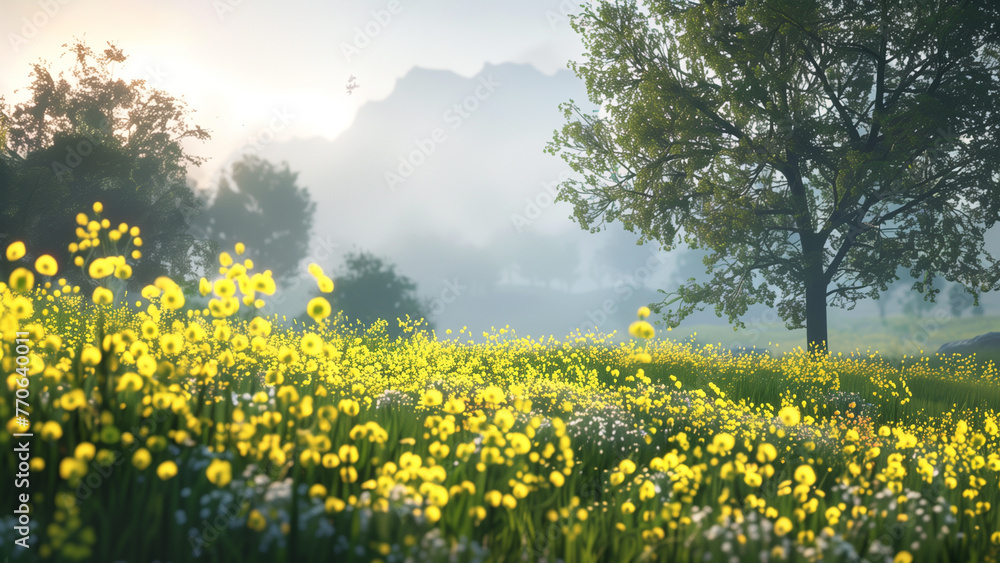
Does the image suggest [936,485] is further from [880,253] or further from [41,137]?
[41,137]

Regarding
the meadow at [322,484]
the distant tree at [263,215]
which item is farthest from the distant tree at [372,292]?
the meadow at [322,484]

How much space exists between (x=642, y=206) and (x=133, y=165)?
24459mm

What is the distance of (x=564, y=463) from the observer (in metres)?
5.28

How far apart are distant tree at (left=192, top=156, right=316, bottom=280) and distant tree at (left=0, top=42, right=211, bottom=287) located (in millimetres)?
15906

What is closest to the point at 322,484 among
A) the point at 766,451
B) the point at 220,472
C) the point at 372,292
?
the point at 220,472

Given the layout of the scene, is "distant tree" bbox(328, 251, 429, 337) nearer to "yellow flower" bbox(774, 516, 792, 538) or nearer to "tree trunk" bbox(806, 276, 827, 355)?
"tree trunk" bbox(806, 276, 827, 355)

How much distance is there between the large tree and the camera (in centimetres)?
1684

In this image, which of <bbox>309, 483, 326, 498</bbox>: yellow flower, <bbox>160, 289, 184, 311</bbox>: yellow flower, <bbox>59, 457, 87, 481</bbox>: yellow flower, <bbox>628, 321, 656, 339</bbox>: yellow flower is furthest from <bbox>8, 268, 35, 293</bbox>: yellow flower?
<bbox>628, 321, 656, 339</bbox>: yellow flower

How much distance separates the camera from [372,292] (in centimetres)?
3969

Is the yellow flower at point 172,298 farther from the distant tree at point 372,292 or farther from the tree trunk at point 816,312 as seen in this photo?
the distant tree at point 372,292

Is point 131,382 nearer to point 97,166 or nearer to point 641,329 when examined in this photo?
point 641,329

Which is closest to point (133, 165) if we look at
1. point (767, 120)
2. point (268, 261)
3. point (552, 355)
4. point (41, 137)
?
point (41, 137)

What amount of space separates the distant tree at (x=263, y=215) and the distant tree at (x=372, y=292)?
10.1 meters

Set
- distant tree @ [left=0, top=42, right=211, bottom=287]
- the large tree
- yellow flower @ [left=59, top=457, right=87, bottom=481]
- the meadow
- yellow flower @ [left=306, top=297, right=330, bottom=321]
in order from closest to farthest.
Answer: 1. yellow flower @ [left=59, top=457, right=87, bottom=481]
2. the meadow
3. yellow flower @ [left=306, top=297, right=330, bottom=321]
4. the large tree
5. distant tree @ [left=0, top=42, right=211, bottom=287]
